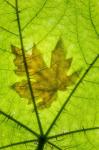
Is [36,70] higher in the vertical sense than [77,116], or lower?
higher

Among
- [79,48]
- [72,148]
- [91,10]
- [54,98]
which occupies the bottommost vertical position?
[72,148]

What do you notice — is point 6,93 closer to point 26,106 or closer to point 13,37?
point 26,106

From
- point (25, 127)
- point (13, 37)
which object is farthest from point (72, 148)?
point (13, 37)
